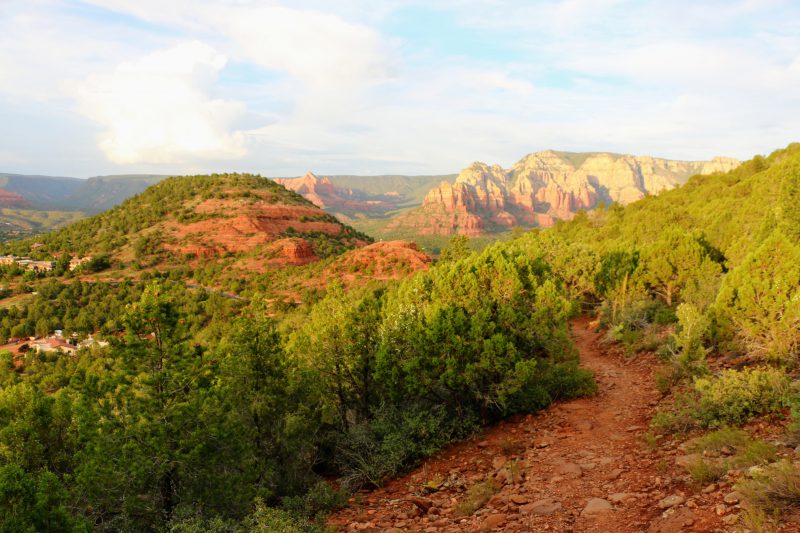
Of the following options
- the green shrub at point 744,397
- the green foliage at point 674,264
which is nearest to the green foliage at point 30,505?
Result: the green shrub at point 744,397

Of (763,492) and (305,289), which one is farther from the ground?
(763,492)

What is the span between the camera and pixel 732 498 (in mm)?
7191

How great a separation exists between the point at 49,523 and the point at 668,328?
26.3 metres

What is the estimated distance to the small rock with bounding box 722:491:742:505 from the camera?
7092 millimetres

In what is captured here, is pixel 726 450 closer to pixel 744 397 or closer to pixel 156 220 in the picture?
pixel 744 397

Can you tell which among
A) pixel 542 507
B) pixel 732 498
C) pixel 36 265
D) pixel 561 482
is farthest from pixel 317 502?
pixel 36 265

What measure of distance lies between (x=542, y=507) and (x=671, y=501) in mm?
2539

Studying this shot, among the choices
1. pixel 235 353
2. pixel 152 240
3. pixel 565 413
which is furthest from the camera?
pixel 152 240

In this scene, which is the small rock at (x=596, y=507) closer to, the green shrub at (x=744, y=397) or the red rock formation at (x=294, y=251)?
the green shrub at (x=744, y=397)

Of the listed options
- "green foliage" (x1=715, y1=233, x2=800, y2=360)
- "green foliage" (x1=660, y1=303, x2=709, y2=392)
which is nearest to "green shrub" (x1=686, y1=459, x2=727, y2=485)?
"green foliage" (x1=715, y1=233, x2=800, y2=360)

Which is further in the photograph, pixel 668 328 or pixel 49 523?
pixel 668 328

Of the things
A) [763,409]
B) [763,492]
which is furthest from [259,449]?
[763,409]

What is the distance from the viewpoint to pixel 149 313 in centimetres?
998

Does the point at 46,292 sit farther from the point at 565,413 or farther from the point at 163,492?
the point at 565,413
